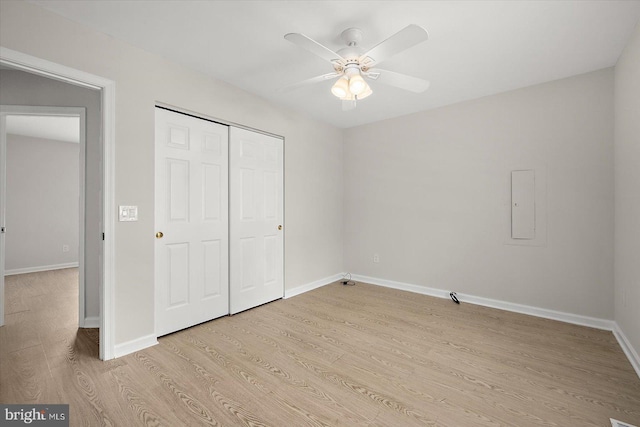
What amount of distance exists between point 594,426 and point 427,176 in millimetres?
2878

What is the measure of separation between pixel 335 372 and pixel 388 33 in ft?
8.58

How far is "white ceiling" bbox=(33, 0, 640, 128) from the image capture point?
6.05 ft

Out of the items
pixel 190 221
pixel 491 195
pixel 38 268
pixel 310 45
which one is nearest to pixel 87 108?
pixel 190 221

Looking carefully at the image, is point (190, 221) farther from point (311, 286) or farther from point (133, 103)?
point (311, 286)

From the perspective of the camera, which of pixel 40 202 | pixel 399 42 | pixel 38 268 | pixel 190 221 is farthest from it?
pixel 40 202

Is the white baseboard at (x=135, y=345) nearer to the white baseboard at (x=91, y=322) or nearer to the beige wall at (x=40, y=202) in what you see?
the white baseboard at (x=91, y=322)

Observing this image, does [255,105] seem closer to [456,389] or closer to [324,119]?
[324,119]

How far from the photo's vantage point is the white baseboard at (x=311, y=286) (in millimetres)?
3711

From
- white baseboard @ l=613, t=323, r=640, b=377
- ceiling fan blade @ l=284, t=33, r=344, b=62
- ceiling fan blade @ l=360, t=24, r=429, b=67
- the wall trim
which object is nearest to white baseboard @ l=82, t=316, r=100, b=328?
the wall trim

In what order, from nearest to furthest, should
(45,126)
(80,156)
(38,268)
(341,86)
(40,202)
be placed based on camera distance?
(341,86), (80,156), (45,126), (38,268), (40,202)

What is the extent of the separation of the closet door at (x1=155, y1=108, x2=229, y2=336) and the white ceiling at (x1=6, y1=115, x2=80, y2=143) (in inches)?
117

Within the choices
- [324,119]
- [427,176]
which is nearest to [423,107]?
[427,176]

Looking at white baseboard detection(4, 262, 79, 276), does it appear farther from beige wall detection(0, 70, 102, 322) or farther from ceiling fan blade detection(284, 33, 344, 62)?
ceiling fan blade detection(284, 33, 344, 62)

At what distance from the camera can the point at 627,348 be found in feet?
7.19
